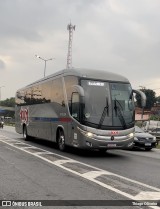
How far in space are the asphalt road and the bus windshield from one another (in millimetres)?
1492

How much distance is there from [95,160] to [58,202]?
7.62 metres

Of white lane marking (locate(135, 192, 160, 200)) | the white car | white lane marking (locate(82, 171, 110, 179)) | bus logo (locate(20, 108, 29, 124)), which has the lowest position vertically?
white lane marking (locate(135, 192, 160, 200))

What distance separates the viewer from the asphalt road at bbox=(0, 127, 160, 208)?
27.8 ft

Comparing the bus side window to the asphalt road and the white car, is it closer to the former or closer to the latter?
the asphalt road

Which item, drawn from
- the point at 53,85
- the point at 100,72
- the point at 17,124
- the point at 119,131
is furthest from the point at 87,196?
the point at 17,124

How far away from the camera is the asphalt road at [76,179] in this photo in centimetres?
846

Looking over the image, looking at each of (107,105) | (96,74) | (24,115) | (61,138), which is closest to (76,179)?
(107,105)

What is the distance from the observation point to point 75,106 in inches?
645

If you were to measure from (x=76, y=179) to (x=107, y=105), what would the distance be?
5922mm

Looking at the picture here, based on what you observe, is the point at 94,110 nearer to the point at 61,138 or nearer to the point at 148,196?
the point at 61,138

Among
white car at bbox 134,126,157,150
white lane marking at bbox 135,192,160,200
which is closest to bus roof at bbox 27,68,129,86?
white car at bbox 134,126,157,150

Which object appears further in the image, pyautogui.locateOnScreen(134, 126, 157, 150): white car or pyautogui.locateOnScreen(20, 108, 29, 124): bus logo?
pyautogui.locateOnScreen(20, 108, 29, 124): bus logo

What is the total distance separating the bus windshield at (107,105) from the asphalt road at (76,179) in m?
1.49

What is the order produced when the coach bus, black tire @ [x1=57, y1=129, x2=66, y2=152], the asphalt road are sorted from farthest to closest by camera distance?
black tire @ [x1=57, y1=129, x2=66, y2=152]
the coach bus
the asphalt road
